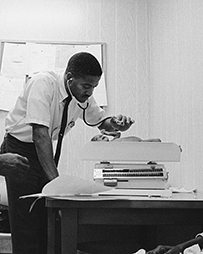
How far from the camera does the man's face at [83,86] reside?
73.1 inches

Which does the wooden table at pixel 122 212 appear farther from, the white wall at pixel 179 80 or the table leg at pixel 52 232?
the white wall at pixel 179 80

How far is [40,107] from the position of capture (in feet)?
6.03

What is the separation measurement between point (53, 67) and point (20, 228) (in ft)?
5.10

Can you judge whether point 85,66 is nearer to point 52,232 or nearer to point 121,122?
point 121,122

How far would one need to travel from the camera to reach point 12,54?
311 centimetres

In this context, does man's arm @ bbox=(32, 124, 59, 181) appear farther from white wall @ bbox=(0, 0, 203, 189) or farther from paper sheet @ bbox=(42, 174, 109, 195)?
white wall @ bbox=(0, 0, 203, 189)

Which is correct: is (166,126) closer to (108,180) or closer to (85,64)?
(85,64)

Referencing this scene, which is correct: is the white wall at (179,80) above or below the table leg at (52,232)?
above

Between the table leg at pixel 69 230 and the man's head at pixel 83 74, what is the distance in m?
0.76

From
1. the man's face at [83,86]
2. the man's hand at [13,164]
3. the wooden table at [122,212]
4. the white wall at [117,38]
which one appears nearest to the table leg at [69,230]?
the wooden table at [122,212]

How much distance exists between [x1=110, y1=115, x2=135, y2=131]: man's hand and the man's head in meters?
0.22

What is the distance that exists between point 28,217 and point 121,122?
2.07 ft

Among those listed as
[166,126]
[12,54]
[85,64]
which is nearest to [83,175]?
[166,126]

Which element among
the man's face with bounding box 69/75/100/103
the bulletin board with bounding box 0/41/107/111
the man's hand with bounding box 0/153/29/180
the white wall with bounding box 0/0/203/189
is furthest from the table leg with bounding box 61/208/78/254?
the bulletin board with bounding box 0/41/107/111
